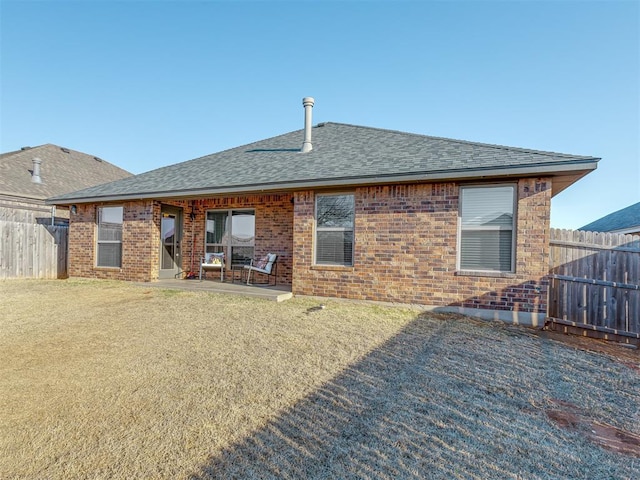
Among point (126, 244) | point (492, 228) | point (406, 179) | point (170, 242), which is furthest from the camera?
point (170, 242)

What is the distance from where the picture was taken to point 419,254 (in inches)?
259

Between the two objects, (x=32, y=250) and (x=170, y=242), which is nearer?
(x=170, y=242)

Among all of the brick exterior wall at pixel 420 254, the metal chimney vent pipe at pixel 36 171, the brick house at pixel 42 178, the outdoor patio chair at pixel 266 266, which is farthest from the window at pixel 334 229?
the metal chimney vent pipe at pixel 36 171

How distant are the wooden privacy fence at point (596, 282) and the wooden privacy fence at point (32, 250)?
578 inches

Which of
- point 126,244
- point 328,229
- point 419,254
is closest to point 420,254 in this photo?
point 419,254

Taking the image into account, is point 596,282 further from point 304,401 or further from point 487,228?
point 304,401

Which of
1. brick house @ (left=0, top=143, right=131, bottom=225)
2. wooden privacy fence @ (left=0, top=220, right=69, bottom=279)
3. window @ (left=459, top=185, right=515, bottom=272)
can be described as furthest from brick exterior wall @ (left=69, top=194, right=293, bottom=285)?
window @ (left=459, top=185, right=515, bottom=272)

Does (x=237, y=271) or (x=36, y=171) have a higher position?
→ (x=36, y=171)

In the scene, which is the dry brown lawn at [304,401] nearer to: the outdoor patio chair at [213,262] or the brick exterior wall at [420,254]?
the brick exterior wall at [420,254]

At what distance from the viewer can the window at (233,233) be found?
385 inches

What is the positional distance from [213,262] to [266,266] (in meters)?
2.09

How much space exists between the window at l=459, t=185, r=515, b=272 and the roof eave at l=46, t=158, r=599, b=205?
1.16 ft

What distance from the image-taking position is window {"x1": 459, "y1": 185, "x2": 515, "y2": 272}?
6.05m

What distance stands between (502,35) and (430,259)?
644 cm
